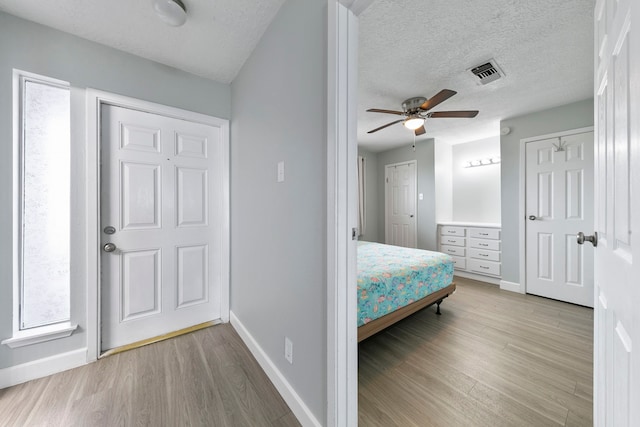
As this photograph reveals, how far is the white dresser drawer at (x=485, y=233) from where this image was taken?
3.62 metres

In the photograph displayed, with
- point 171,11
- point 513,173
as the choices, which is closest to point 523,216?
point 513,173

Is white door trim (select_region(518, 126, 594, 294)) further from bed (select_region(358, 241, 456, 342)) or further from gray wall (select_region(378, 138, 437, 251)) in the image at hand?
bed (select_region(358, 241, 456, 342))

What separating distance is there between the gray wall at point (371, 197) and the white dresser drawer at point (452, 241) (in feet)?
4.46

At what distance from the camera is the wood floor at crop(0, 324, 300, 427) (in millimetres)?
1259

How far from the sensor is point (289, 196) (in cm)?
137

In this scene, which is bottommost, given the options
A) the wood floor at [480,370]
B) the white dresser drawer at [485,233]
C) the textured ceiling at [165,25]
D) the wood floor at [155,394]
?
the wood floor at [480,370]

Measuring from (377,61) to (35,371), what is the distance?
11.3ft

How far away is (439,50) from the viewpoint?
1918 millimetres

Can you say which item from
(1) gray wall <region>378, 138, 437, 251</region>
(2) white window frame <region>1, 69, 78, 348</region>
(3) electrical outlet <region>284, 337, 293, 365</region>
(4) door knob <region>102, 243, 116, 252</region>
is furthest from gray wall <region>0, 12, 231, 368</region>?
(1) gray wall <region>378, 138, 437, 251</region>

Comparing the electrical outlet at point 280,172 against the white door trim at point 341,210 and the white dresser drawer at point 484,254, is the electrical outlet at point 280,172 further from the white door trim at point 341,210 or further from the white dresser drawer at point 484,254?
the white dresser drawer at point 484,254

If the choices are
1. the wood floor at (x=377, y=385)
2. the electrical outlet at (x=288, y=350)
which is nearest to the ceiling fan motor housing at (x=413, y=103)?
the wood floor at (x=377, y=385)

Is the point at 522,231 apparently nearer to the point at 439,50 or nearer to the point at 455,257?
the point at 455,257

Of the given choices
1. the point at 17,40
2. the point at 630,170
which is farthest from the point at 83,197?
the point at 630,170

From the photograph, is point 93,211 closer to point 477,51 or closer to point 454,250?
point 477,51
